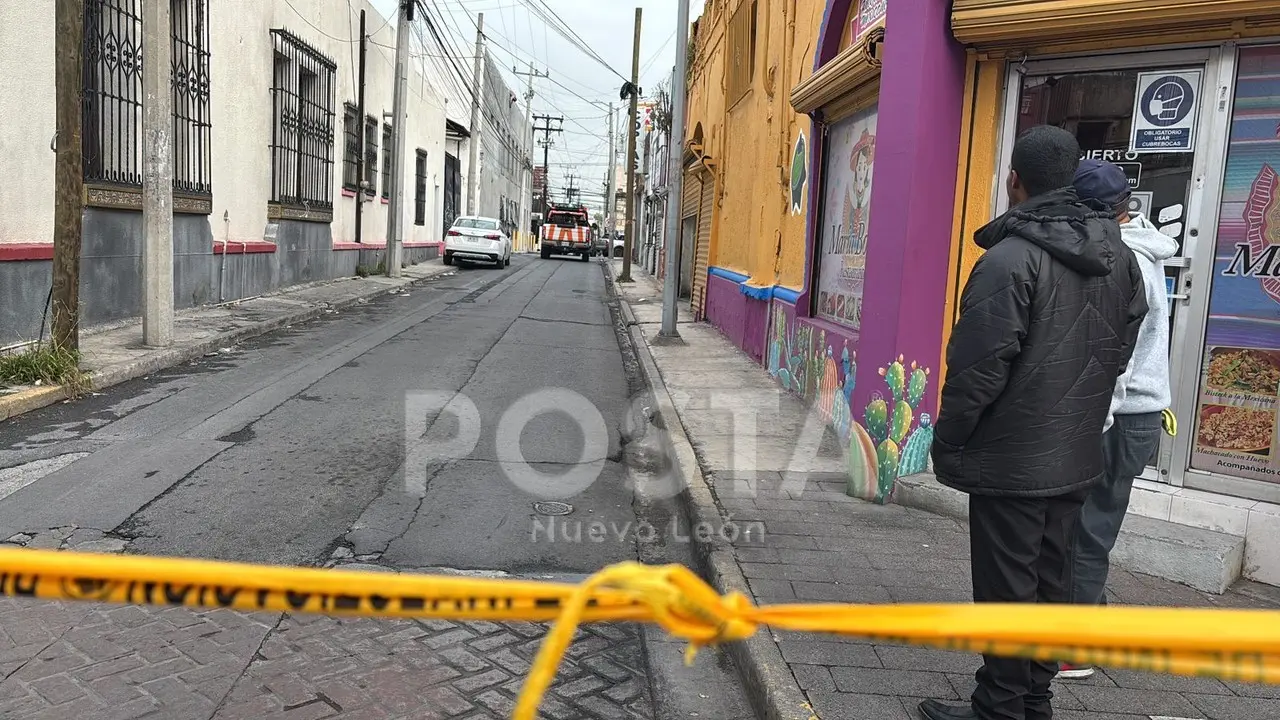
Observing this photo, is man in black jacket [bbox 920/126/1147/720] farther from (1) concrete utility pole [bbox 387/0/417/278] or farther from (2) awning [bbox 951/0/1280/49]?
(1) concrete utility pole [bbox 387/0/417/278]

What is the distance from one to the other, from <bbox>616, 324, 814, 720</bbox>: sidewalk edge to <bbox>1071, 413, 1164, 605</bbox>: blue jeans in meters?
1.10

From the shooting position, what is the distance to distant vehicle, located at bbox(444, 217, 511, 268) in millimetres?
27203

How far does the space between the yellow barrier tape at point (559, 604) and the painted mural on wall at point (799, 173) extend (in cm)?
747

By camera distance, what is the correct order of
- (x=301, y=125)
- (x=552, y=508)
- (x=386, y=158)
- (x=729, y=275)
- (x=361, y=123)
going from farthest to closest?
(x=386, y=158), (x=361, y=123), (x=301, y=125), (x=729, y=275), (x=552, y=508)

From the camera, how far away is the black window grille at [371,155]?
2145 cm

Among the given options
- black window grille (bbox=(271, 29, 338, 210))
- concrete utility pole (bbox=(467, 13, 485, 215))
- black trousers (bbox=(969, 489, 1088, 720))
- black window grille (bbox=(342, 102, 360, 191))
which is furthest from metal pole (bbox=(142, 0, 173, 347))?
concrete utility pole (bbox=(467, 13, 485, 215))

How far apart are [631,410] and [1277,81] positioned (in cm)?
535

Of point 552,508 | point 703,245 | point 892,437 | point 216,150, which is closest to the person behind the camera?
point 552,508

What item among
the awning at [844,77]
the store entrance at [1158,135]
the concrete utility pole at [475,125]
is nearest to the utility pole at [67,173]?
the awning at [844,77]

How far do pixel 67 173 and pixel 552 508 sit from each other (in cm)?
525

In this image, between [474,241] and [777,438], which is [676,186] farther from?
[474,241]

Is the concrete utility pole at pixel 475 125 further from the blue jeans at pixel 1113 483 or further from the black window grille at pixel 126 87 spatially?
the blue jeans at pixel 1113 483

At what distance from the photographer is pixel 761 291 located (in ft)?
32.8

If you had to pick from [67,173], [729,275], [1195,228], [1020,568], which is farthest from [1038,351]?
[729,275]
